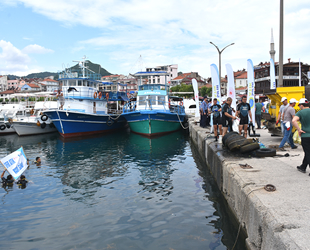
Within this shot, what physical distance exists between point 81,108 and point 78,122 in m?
2.18

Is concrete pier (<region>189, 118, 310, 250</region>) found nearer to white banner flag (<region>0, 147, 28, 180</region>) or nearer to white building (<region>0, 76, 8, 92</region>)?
white banner flag (<region>0, 147, 28, 180</region>)

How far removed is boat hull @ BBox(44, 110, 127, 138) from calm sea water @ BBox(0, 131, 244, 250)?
1044cm

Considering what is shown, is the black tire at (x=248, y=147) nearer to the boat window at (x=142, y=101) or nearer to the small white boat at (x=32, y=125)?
the boat window at (x=142, y=101)

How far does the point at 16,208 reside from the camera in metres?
7.79

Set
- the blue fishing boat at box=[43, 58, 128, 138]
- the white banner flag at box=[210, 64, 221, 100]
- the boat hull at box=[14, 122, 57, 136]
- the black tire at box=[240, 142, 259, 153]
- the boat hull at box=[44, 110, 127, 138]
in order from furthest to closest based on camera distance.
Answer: the boat hull at box=[14, 122, 57, 136]
the blue fishing boat at box=[43, 58, 128, 138]
the boat hull at box=[44, 110, 127, 138]
the white banner flag at box=[210, 64, 221, 100]
the black tire at box=[240, 142, 259, 153]

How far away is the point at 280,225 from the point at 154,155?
37.5ft

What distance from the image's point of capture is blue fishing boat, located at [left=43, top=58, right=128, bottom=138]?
23328 mm

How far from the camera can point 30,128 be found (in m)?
26.8

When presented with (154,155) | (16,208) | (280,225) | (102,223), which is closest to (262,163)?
(280,225)

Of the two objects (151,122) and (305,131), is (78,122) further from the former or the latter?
(305,131)

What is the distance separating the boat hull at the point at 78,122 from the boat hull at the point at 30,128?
386cm

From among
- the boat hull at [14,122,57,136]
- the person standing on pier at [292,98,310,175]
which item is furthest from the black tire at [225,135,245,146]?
the boat hull at [14,122,57,136]

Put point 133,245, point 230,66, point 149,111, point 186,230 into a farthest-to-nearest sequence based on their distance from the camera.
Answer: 1. point 149,111
2. point 230,66
3. point 186,230
4. point 133,245

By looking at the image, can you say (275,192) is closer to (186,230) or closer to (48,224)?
(186,230)
